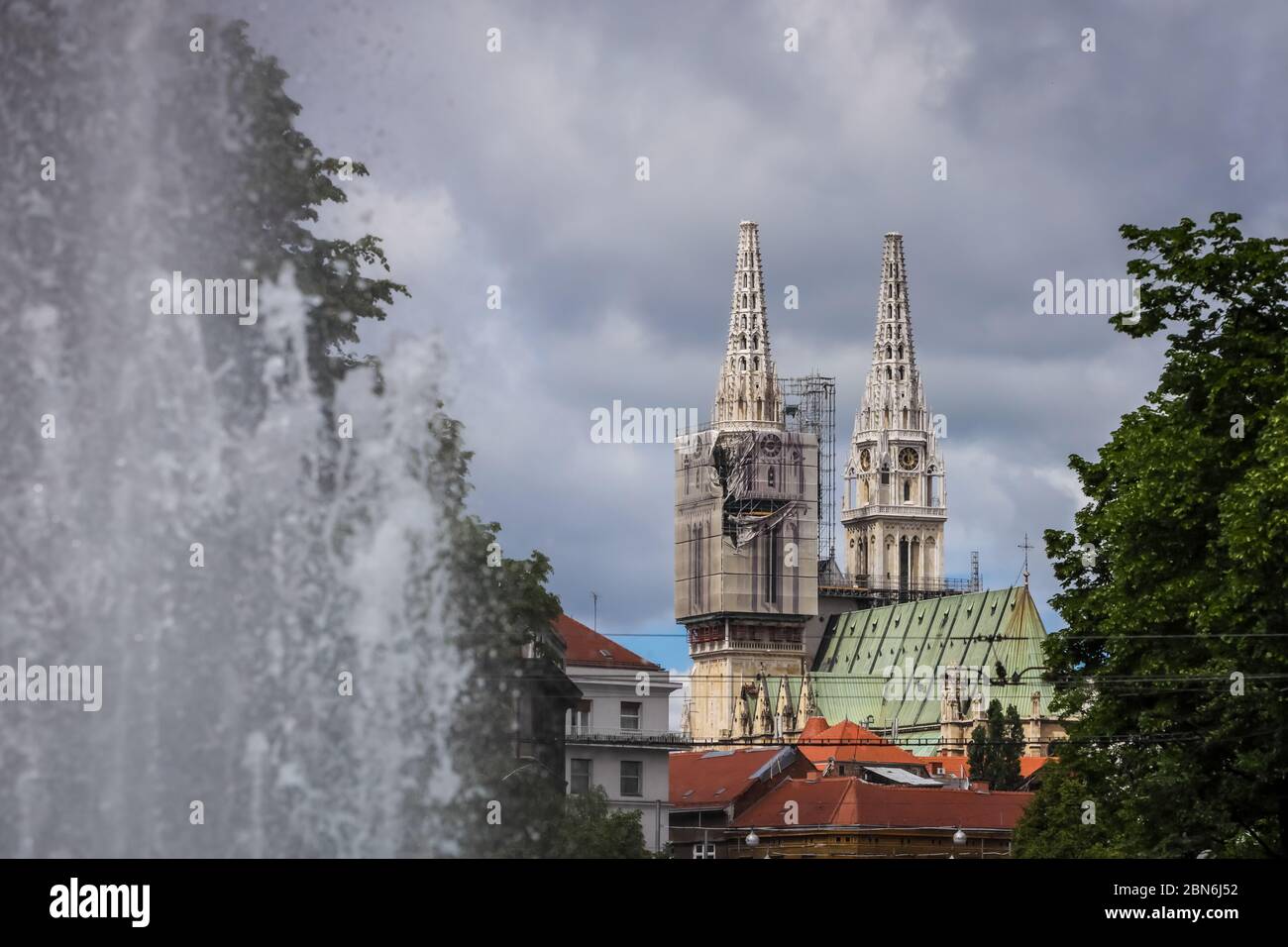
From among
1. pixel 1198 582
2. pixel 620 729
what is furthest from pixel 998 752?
pixel 1198 582

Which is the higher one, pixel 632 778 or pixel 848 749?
pixel 848 749

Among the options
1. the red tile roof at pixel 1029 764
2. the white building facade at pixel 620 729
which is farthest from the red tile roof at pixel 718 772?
the red tile roof at pixel 1029 764

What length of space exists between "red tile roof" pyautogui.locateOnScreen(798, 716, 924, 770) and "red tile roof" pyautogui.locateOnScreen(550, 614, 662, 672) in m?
64.3

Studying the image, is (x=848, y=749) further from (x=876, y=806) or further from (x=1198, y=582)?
(x=1198, y=582)

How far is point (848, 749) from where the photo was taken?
171250mm

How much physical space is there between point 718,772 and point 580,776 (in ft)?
130

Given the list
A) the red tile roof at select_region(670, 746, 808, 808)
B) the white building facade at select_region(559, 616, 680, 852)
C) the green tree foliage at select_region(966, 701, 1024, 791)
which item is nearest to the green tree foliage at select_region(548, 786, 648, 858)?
the white building facade at select_region(559, 616, 680, 852)

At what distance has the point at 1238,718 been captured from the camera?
4525 cm

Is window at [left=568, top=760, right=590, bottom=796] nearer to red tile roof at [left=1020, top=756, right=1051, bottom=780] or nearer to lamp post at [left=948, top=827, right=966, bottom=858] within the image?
lamp post at [left=948, top=827, right=966, bottom=858]
